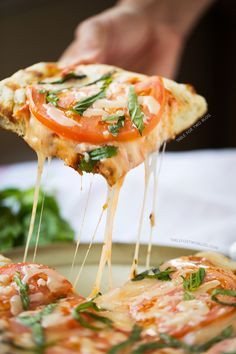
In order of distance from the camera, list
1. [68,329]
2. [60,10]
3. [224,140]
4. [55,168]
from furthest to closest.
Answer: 1. [224,140]
2. [60,10]
3. [55,168]
4. [68,329]

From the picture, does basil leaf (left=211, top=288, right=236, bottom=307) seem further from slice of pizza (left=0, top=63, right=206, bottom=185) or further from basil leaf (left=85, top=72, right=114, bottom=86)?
basil leaf (left=85, top=72, right=114, bottom=86)

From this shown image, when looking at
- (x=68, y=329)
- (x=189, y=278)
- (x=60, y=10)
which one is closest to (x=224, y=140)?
(x=60, y=10)

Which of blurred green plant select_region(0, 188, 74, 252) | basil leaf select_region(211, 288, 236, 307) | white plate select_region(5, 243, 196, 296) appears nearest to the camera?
basil leaf select_region(211, 288, 236, 307)

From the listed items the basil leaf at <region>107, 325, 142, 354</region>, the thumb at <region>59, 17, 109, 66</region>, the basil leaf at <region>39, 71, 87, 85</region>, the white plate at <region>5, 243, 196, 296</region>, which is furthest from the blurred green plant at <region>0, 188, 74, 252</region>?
the basil leaf at <region>107, 325, 142, 354</region>

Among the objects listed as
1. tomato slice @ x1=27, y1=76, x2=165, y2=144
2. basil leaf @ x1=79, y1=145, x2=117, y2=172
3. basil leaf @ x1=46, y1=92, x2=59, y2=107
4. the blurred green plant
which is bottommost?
the blurred green plant

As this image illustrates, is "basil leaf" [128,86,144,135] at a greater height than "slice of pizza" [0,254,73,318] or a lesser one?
greater

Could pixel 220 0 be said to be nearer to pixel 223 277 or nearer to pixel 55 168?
pixel 55 168

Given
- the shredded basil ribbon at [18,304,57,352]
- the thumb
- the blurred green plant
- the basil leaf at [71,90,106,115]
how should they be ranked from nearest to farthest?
the shredded basil ribbon at [18,304,57,352]
the basil leaf at [71,90,106,115]
the thumb
the blurred green plant
